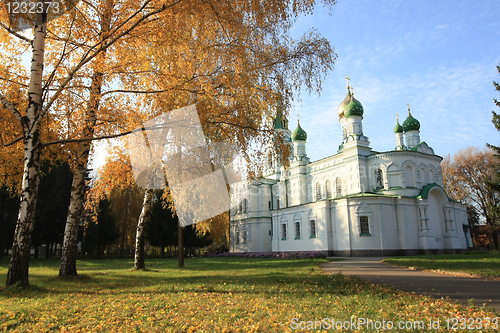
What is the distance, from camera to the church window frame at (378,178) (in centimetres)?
3177

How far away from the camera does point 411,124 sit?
35.5 m

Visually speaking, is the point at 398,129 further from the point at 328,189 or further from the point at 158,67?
the point at 158,67

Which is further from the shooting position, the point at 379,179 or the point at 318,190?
the point at 318,190

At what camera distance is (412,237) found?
2911 centimetres

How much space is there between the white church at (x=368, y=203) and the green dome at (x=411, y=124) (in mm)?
77

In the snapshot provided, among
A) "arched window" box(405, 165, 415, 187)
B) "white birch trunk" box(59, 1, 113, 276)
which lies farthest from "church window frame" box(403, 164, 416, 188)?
"white birch trunk" box(59, 1, 113, 276)

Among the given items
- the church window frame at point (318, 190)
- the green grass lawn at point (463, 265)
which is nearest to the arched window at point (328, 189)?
the church window frame at point (318, 190)

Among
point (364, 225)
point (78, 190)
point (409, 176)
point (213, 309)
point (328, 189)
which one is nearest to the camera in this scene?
point (213, 309)

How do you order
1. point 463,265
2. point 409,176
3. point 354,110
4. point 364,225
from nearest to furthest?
point 463,265 → point 364,225 → point 409,176 → point 354,110

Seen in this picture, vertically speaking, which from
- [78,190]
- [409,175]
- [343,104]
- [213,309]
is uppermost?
[343,104]

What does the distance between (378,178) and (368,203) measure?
4.16 m

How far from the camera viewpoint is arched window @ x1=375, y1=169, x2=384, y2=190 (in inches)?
1251

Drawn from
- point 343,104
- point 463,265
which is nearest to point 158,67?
point 463,265

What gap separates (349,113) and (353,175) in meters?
6.33
